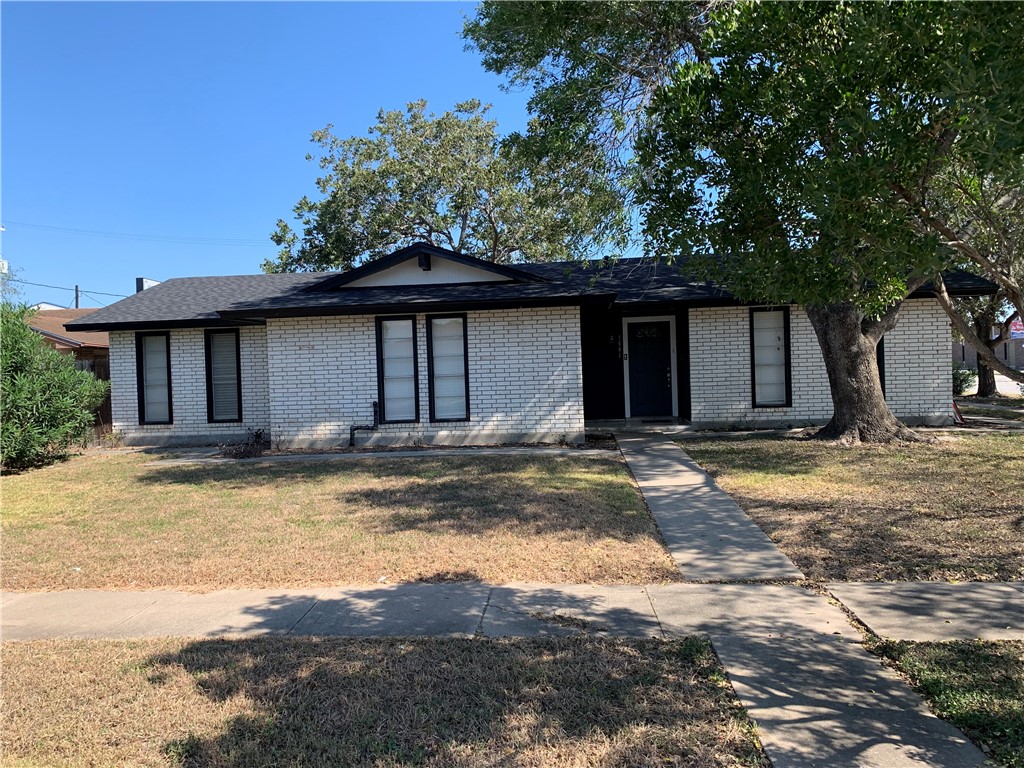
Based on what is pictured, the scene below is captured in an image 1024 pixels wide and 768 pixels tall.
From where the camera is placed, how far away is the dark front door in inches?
622

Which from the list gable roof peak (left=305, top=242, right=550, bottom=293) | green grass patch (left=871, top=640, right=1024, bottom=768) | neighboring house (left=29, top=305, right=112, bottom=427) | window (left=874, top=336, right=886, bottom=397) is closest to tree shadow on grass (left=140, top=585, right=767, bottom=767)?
green grass patch (left=871, top=640, right=1024, bottom=768)

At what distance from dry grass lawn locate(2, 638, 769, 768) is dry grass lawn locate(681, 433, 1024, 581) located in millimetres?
2604

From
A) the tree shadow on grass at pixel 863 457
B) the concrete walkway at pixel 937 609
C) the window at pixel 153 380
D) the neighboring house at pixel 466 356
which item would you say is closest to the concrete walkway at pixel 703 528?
the concrete walkway at pixel 937 609

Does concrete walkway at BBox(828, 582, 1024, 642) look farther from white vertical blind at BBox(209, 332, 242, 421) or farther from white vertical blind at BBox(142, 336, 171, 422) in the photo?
white vertical blind at BBox(142, 336, 171, 422)

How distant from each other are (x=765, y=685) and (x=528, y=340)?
9.48m

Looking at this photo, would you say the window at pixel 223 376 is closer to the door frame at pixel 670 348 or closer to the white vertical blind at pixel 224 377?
the white vertical blind at pixel 224 377

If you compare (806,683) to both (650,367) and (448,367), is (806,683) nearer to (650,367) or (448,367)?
(448,367)

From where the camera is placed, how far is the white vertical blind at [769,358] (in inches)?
556

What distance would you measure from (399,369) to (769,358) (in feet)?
25.1

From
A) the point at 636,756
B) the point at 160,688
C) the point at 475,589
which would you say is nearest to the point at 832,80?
the point at 636,756

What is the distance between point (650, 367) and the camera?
52.1 ft

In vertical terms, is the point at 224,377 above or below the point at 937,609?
above

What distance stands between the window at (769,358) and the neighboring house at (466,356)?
3 centimetres

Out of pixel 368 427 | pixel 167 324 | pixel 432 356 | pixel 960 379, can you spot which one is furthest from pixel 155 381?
pixel 960 379
